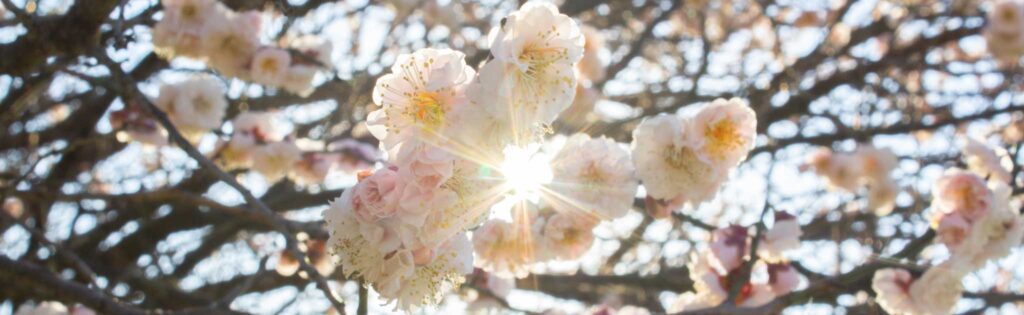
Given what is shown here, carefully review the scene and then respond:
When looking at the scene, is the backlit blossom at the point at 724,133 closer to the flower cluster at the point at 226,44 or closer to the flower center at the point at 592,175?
the flower center at the point at 592,175

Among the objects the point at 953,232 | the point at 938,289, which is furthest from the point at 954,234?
the point at 938,289

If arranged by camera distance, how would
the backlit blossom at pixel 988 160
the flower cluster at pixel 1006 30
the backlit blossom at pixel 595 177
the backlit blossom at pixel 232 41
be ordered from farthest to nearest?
the flower cluster at pixel 1006 30 < the backlit blossom at pixel 232 41 < the backlit blossom at pixel 988 160 < the backlit blossom at pixel 595 177

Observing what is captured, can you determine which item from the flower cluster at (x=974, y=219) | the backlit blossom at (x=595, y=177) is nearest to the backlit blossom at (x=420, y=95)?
the backlit blossom at (x=595, y=177)

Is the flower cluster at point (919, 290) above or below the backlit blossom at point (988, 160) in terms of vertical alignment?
below

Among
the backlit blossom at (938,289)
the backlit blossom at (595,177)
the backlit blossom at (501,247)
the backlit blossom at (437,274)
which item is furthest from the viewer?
the backlit blossom at (938,289)

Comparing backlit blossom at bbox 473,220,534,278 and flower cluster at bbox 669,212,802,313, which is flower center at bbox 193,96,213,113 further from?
flower cluster at bbox 669,212,802,313

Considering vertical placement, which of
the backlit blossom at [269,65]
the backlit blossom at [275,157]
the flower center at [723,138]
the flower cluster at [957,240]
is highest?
the backlit blossom at [269,65]
